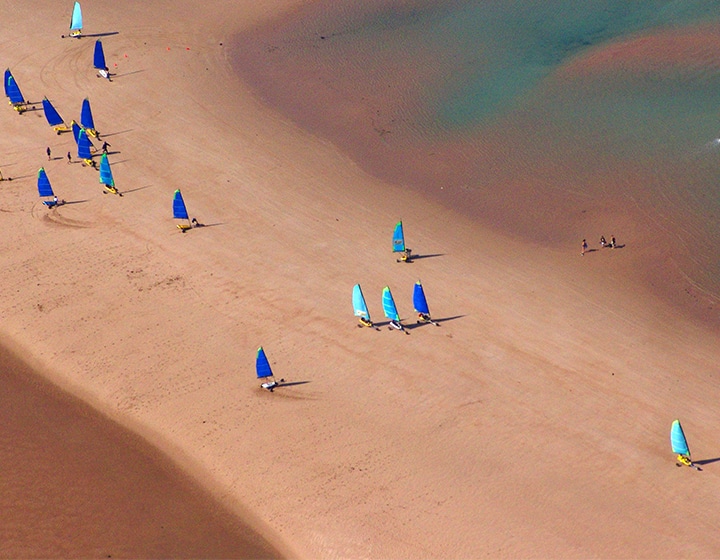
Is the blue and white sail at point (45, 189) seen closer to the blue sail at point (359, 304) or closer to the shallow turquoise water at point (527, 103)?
the shallow turquoise water at point (527, 103)

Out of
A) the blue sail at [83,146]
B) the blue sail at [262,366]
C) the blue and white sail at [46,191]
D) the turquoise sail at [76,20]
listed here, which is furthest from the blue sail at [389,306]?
the turquoise sail at [76,20]

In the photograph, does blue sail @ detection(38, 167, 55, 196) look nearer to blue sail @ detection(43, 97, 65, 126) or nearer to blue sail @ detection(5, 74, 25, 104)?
blue sail @ detection(43, 97, 65, 126)

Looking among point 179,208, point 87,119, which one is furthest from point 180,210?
point 87,119

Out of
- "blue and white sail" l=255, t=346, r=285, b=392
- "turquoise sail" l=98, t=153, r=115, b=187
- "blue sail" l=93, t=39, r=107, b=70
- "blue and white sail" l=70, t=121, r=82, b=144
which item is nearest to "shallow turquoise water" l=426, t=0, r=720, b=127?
"turquoise sail" l=98, t=153, r=115, b=187

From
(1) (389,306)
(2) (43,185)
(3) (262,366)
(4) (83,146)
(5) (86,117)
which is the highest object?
(5) (86,117)

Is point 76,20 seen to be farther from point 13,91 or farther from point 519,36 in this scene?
point 519,36

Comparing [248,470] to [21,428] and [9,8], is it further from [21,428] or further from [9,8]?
[9,8]
